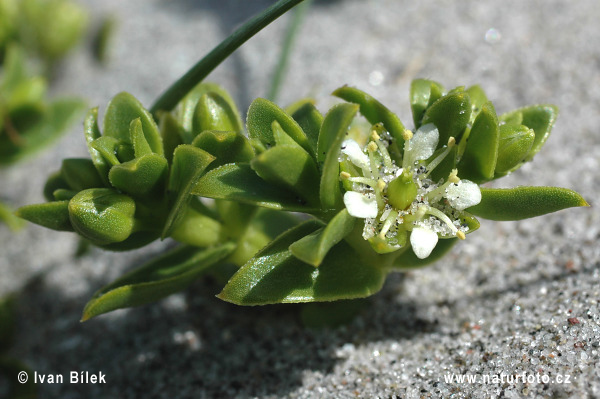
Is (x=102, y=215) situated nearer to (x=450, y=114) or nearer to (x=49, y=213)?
(x=49, y=213)

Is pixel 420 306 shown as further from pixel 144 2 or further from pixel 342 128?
pixel 144 2

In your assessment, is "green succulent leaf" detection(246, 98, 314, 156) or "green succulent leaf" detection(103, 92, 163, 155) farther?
"green succulent leaf" detection(103, 92, 163, 155)

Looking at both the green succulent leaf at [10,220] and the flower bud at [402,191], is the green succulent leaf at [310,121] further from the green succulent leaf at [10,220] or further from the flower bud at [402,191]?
the green succulent leaf at [10,220]

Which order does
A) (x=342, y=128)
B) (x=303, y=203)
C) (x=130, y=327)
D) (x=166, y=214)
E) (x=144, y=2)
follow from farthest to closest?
(x=144, y=2) → (x=130, y=327) → (x=166, y=214) → (x=303, y=203) → (x=342, y=128)

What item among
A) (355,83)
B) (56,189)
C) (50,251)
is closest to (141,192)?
(56,189)

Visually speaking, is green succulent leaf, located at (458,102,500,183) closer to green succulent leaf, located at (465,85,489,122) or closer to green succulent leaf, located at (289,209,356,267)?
green succulent leaf, located at (465,85,489,122)

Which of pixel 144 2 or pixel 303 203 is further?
pixel 144 2

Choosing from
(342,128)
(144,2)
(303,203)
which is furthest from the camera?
(144,2)

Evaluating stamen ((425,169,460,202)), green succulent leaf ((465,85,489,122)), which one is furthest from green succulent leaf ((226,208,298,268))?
green succulent leaf ((465,85,489,122))
